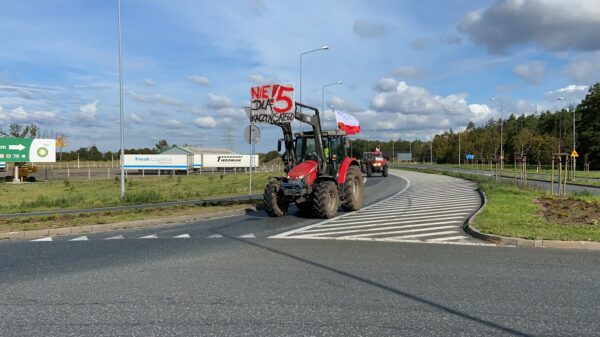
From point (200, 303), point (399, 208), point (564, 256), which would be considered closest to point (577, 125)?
point (399, 208)

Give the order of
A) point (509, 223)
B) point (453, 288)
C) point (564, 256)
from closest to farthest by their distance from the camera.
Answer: point (453, 288) → point (564, 256) → point (509, 223)

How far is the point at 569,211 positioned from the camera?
14367mm

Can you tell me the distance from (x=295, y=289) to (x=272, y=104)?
888cm

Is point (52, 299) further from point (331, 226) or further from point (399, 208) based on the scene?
point (399, 208)

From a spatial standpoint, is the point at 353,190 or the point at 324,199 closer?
the point at 324,199

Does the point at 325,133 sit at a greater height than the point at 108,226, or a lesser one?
greater

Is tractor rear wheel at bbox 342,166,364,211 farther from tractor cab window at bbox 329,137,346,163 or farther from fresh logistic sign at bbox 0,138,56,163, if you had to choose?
fresh logistic sign at bbox 0,138,56,163

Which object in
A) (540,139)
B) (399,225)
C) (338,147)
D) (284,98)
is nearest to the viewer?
(399,225)

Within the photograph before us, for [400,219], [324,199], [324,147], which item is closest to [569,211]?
[400,219]

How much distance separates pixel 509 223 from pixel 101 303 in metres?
9.76

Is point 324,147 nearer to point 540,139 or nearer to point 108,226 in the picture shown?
point 108,226

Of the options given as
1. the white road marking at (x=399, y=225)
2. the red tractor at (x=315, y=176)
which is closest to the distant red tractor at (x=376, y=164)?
the white road marking at (x=399, y=225)

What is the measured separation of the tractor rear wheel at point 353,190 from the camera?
15742 millimetres

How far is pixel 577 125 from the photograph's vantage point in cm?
8969
